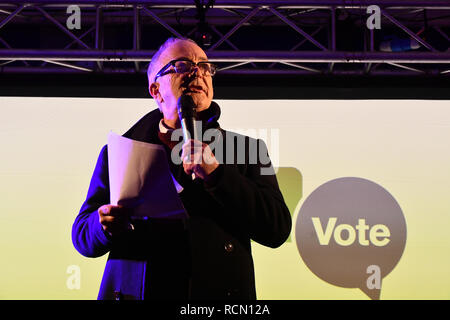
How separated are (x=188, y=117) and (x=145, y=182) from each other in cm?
23

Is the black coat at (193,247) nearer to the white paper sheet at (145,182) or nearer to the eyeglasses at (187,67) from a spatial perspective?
the white paper sheet at (145,182)

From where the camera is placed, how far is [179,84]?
1.77 meters

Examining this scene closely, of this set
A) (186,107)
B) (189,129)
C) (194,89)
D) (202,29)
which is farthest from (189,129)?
(202,29)

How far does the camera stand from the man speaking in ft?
5.16

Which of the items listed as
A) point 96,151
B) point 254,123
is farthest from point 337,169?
point 96,151

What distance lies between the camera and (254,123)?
365cm

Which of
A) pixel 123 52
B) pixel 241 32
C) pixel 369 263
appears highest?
pixel 241 32

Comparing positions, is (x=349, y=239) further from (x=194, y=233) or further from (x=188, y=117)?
(x=188, y=117)

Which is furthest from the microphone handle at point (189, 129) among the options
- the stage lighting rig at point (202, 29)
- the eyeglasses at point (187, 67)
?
the stage lighting rig at point (202, 29)

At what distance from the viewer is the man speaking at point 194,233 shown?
1.57m

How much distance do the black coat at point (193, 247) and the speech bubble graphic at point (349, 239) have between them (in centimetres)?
195

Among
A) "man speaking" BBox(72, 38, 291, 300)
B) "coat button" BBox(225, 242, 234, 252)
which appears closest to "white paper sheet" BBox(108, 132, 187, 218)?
"man speaking" BBox(72, 38, 291, 300)
